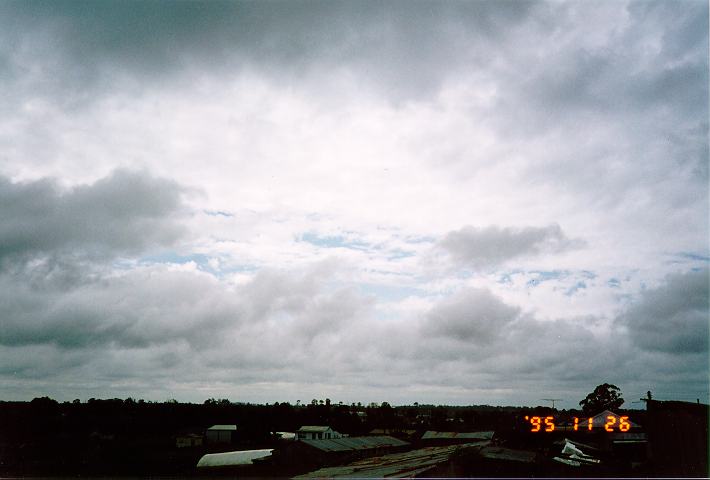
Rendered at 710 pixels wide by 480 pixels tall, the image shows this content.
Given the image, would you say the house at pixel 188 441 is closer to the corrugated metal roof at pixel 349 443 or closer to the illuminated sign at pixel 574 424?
the corrugated metal roof at pixel 349 443

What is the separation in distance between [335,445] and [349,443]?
591 cm

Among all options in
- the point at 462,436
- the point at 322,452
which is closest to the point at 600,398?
the point at 462,436

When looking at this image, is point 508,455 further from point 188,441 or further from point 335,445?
point 188,441

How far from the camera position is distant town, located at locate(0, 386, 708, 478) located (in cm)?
3491

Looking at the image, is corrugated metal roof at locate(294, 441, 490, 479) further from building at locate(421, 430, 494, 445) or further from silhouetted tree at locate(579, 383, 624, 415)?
silhouetted tree at locate(579, 383, 624, 415)

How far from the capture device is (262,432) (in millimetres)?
115250

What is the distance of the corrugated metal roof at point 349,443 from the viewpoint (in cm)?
6166

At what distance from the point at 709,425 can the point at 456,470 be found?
18.5 m

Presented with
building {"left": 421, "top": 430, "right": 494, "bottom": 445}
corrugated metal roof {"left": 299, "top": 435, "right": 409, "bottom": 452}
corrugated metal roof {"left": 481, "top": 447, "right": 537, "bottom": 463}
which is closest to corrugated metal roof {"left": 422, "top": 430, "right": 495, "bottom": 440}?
building {"left": 421, "top": 430, "right": 494, "bottom": 445}

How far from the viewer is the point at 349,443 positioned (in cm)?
6975

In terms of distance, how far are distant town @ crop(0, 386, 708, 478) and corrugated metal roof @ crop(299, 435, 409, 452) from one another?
0.30 metres

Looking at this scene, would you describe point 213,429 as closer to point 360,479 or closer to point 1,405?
point 1,405

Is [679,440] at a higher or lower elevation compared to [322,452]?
higher

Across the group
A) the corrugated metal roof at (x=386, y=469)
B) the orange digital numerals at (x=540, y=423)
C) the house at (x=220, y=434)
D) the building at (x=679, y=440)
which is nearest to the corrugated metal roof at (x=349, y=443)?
the corrugated metal roof at (x=386, y=469)
